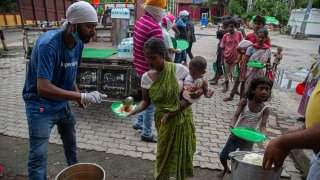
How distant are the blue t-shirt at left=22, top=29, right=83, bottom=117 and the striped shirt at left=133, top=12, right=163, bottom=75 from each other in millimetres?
1224

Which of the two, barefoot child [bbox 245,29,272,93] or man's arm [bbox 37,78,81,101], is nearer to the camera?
man's arm [bbox 37,78,81,101]

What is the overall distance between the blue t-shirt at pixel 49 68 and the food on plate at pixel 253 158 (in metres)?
1.76

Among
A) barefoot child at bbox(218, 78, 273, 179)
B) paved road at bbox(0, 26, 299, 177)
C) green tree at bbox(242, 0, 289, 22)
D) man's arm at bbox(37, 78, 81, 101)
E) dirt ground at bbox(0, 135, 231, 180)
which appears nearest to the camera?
man's arm at bbox(37, 78, 81, 101)

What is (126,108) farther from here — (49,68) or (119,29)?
(119,29)

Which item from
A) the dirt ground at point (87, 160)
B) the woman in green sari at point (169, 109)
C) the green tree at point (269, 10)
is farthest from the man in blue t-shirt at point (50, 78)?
the green tree at point (269, 10)

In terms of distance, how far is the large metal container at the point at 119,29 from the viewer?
238 inches

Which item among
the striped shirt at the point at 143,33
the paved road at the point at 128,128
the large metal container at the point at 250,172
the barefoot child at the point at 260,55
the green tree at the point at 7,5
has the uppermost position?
the green tree at the point at 7,5

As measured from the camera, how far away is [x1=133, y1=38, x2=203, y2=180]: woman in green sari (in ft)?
7.23

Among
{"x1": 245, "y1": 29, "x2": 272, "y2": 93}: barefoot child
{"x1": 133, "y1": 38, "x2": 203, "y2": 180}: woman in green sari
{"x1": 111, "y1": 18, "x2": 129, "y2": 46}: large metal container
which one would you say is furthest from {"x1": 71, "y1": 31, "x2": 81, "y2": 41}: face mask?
{"x1": 111, "y1": 18, "x2": 129, "y2": 46}: large metal container

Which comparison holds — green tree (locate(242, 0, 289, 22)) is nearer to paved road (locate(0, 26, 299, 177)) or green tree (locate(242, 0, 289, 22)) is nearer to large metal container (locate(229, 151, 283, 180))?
paved road (locate(0, 26, 299, 177))

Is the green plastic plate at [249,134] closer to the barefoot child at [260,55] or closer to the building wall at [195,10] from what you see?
the barefoot child at [260,55]

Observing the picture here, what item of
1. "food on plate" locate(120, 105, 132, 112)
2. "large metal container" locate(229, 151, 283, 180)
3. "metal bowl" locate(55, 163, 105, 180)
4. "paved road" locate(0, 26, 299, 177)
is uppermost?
"food on plate" locate(120, 105, 132, 112)

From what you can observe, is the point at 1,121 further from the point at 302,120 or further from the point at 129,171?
the point at 302,120

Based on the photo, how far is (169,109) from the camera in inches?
88.1
